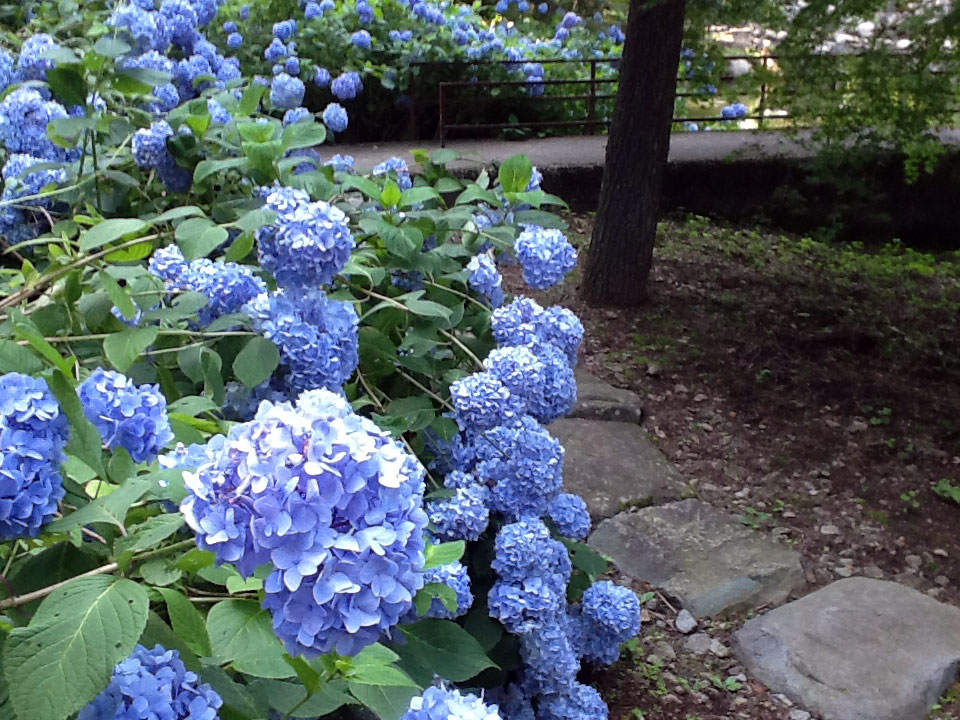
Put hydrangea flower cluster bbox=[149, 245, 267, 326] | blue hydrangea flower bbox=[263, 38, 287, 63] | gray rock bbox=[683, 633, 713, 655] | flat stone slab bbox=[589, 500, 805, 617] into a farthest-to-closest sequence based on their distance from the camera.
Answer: blue hydrangea flower bbox=[263, 38, 287, 63]
flat stone slab bbox=[589, 500, 805, 617]
gray rock bbox=[683, 633, 713, 655]
hydrangea flower cluster bbox=[149, 245, 267, 326]

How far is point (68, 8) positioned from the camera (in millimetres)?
2924

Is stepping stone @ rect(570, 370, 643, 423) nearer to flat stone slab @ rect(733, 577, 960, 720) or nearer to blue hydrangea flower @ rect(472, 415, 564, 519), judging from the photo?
flat stone slab @ rect(733, 577, 960, 720)

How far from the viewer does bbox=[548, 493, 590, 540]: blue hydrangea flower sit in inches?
88.4

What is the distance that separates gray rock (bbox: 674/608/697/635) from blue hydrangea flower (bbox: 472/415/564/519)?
3.80ft

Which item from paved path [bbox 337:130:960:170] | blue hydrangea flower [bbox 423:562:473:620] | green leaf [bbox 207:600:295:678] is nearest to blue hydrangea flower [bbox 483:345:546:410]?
blue hydrangea flower [bbox 423:562:473:620]

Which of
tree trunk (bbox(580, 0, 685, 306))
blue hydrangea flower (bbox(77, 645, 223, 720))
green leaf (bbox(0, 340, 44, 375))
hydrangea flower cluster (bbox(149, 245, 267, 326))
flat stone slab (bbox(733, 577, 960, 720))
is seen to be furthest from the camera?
tree trunk (bbox(580, 0, 685, 306))

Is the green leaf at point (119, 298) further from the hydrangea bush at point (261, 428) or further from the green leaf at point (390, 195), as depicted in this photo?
the green leaf at point (390, 195)

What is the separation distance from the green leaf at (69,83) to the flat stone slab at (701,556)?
2061 millimetres

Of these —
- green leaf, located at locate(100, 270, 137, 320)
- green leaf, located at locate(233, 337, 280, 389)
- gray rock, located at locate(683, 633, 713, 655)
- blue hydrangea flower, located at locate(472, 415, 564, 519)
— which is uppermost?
green leaf, located at locate(100, 270, 137, 320)

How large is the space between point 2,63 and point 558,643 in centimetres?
201

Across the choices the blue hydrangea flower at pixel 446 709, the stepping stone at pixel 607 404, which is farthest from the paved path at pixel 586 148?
the blue hydrangea flower at pixel 446 709

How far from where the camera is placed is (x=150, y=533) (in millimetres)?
959

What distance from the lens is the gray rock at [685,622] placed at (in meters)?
2.86

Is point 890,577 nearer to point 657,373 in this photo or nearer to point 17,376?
point 657,373
